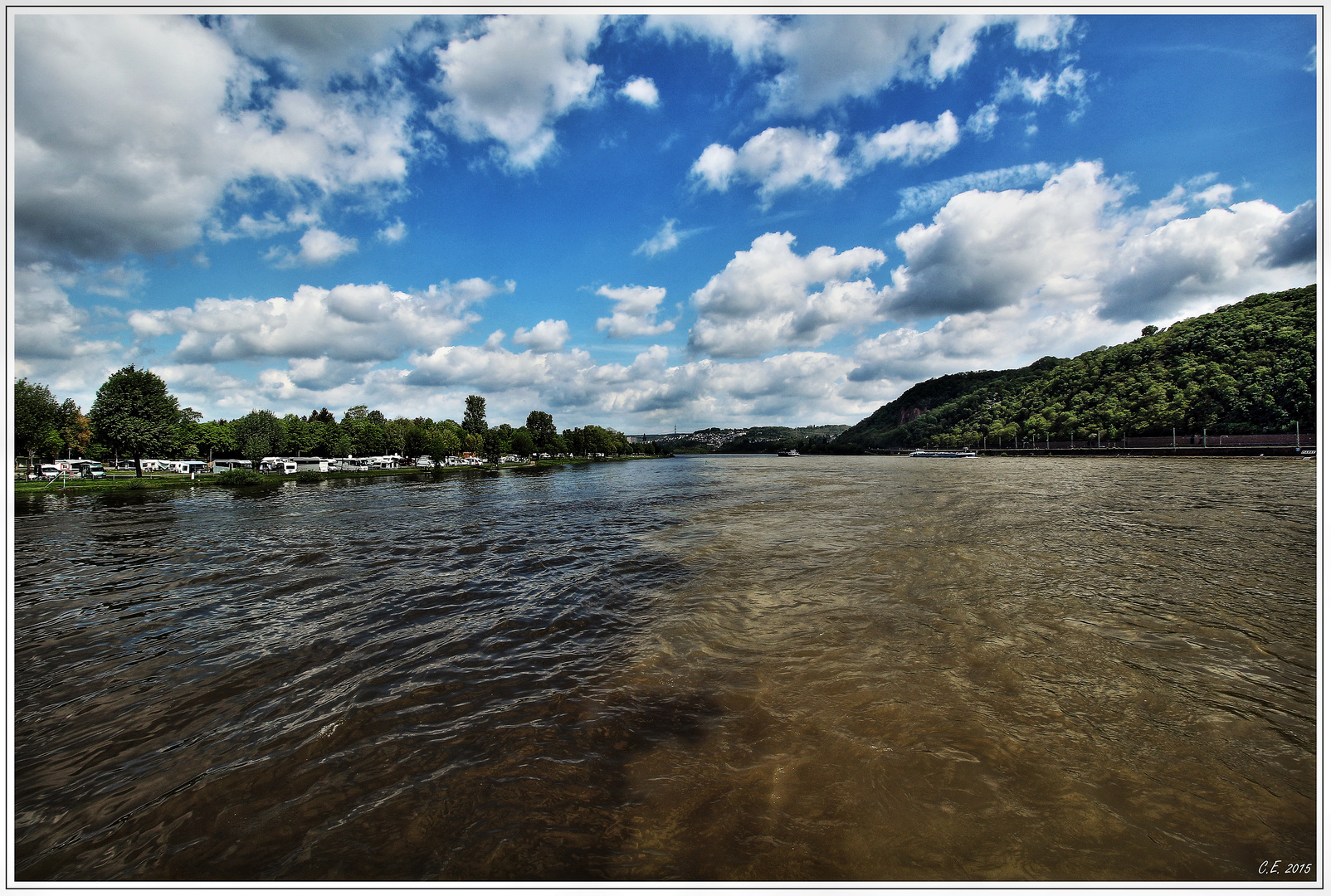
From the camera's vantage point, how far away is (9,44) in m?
4.73

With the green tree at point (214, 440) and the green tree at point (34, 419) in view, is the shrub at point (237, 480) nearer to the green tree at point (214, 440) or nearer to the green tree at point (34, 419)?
the green tree at point (34, 419)

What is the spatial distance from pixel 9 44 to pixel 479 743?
8434 millimetres

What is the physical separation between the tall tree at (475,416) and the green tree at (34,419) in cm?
7486

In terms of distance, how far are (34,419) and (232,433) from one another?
40770 millimetres

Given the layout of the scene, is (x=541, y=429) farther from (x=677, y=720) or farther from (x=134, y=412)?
(x=677, y=720)

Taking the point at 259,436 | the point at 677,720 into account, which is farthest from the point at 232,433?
the point at 677,720

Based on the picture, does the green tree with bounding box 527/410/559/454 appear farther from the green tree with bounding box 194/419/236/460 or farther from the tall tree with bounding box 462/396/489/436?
the green tree with bounding box 194/419/236/460

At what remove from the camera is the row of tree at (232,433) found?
48.4m

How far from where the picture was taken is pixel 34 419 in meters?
50.2

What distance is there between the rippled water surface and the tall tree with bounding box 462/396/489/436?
12648 centimetres

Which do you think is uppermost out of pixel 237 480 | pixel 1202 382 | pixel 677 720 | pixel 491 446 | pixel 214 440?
pixel 1202 382

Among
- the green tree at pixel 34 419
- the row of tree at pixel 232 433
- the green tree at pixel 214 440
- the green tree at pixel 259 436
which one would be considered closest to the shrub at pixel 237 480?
the row of tree at pixel 232 433
